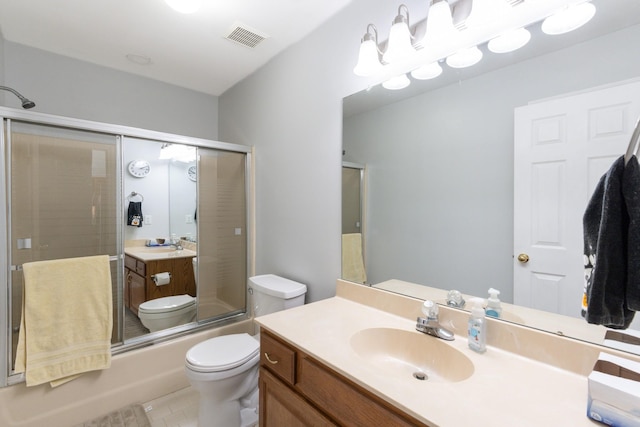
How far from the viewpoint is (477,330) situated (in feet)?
3.38

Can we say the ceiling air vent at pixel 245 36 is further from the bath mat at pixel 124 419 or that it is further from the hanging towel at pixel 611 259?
the bath mat at pixel 124 419

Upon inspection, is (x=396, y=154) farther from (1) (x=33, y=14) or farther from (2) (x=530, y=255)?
(1) (x=33, y=14)

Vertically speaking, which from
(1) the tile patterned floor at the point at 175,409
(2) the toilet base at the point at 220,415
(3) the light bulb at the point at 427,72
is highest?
(3) the light bulb at the point at 427,72

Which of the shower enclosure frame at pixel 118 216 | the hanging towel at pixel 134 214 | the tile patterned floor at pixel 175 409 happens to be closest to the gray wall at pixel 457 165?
the shower enclosure frame at pixel 118 216

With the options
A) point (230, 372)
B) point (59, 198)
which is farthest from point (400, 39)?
point (59, 198)

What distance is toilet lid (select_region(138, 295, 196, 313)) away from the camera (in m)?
2.29

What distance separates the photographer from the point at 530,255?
1.06 m

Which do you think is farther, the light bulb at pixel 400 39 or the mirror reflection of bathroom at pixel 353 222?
the mirror reflection of bathroom at pixel 353 222

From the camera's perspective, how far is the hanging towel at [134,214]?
3.15m

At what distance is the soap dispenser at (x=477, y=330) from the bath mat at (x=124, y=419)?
1874 mm

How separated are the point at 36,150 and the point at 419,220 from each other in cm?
214

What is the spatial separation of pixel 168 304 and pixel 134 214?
1330mm

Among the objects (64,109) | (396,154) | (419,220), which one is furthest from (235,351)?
(64,109)

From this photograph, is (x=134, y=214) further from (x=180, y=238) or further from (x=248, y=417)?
(x=248, y=417)
